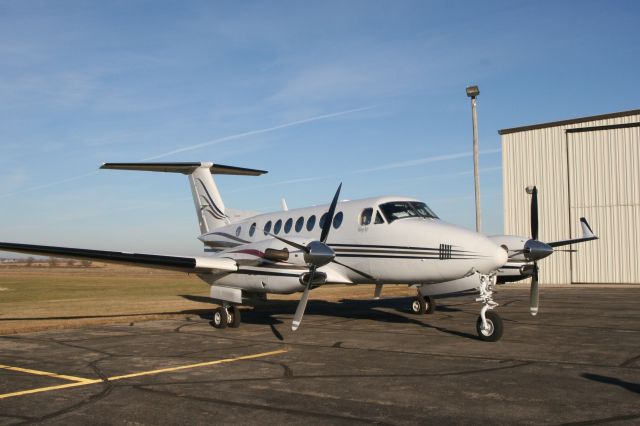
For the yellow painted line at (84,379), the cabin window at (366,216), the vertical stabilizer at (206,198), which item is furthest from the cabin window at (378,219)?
the vertical stabilizer at (206,198)

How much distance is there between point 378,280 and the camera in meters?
14.8

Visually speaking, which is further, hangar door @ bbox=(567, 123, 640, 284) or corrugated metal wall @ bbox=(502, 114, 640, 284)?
corrugated metal wall @ bbox=(502, 114, 640, 284)

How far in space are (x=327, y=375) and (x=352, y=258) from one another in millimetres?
6889

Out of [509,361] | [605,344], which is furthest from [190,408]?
[605,344]

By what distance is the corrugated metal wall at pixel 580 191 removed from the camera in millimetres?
34062

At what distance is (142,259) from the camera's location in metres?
14.4

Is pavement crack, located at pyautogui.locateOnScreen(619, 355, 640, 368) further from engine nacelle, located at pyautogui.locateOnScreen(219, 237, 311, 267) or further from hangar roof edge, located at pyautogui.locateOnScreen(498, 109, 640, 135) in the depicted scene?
hangar roof edge, located at pyautogui.locateOnScreen(498, 109, 640, 135)

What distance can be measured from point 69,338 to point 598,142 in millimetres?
32992

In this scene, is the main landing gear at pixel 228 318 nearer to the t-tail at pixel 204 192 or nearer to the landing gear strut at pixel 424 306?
the landing gear strut at pixel 424 306

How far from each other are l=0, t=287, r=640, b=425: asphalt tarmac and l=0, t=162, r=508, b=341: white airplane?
102cm

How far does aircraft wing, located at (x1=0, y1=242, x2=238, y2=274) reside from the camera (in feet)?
44.7

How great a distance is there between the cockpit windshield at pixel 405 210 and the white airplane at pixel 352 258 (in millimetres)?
25

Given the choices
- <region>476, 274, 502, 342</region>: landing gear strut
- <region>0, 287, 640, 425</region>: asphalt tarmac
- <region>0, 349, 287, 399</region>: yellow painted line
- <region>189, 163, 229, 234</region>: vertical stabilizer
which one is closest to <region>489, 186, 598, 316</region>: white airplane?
<region>0, 287, 640, 425</region>: asphalt tarmac

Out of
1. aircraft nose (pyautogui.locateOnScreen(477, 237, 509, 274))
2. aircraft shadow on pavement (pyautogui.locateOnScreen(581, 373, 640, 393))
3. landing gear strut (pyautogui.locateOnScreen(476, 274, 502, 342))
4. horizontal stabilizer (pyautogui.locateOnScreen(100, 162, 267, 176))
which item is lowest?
aircraft shadow on pavement (pyautogui.locateOnScreen(581, 373, 640, 393))
